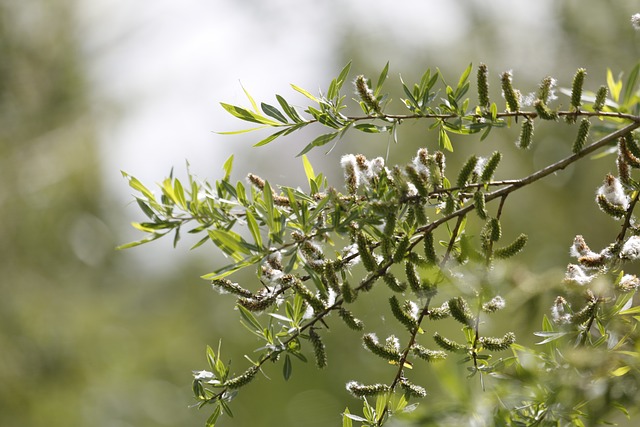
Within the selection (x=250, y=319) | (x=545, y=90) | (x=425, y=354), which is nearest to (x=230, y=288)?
(x=250, y=319)

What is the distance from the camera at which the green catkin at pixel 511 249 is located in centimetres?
48

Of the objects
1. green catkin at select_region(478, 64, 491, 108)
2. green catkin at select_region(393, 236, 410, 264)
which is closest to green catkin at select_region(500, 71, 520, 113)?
green catkin at select_region(478, 64, 491, 108)

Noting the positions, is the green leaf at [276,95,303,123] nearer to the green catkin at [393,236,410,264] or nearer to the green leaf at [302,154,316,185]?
the green leaf at [302,154,316,185]

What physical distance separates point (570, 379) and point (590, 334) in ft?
0.47

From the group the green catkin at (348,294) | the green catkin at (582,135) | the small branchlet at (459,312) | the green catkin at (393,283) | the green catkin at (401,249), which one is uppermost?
the green catkin at (582,135)

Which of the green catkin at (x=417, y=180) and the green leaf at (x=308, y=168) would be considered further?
the green leaf at (x=308, y=168)

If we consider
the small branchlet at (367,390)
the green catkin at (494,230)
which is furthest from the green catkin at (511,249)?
the small branchlet at (367,390)

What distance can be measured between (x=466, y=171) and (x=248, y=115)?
161mm

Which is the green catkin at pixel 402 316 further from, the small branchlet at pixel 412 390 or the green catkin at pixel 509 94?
the green catkin at pixel 509 94

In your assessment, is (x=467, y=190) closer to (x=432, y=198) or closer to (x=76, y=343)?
(x=432, y=198)

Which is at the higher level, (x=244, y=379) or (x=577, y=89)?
(x=577, y=89)

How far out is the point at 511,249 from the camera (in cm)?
49

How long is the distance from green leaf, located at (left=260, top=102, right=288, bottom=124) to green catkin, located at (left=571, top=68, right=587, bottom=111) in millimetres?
196

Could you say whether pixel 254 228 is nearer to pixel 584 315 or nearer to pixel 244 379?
pixel 244 379
